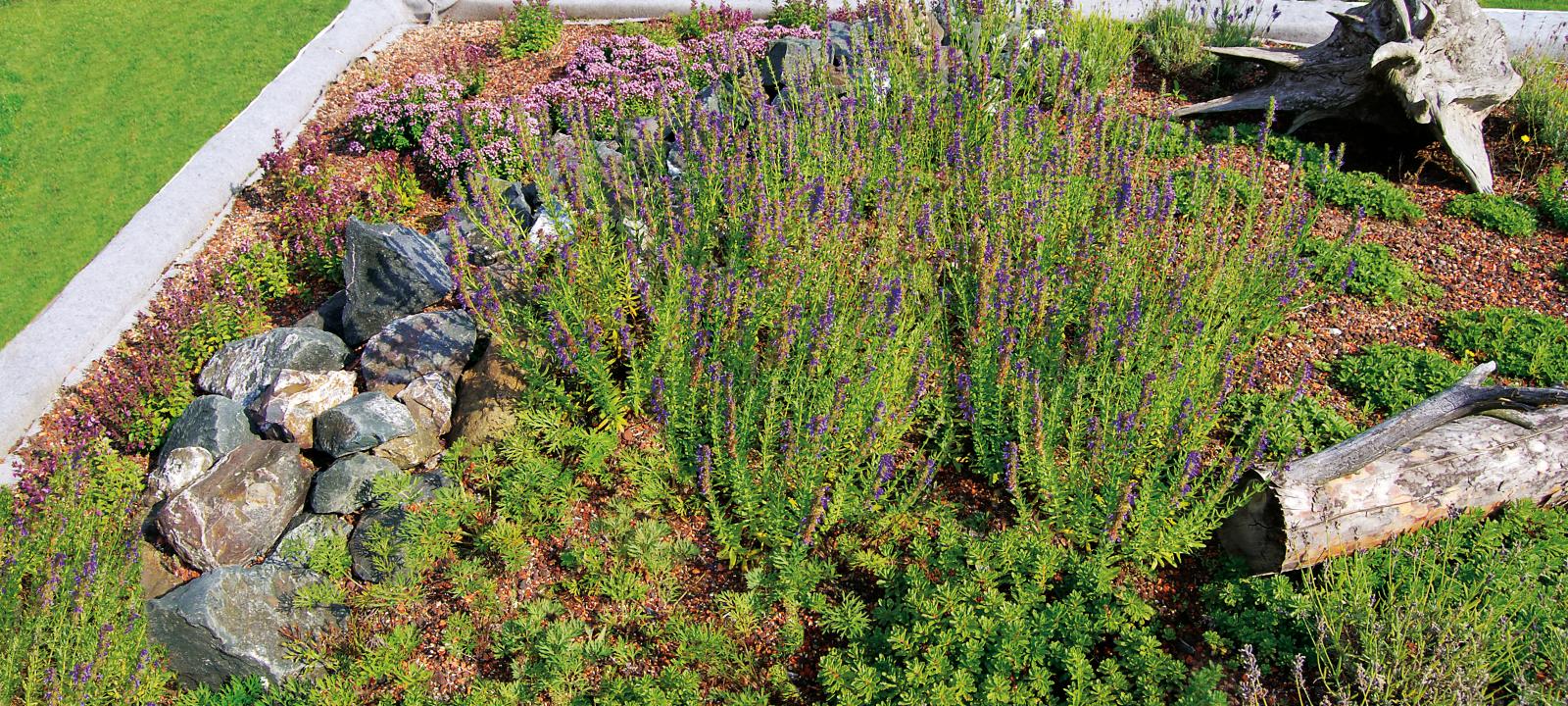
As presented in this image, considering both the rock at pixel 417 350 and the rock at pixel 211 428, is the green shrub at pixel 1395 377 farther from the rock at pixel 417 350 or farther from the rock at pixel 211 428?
the rock at pixel 211 428

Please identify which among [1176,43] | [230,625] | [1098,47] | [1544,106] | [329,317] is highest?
[1098,47]

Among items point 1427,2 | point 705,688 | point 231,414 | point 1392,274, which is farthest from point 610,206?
point 1427,2

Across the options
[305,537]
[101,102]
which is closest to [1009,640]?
[305,537]

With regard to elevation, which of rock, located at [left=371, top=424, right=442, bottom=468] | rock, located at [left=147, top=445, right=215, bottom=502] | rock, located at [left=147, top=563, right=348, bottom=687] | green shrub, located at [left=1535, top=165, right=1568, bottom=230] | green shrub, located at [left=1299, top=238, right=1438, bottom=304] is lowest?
rock, located at [left=147, top=563, right=348, bottom=687]

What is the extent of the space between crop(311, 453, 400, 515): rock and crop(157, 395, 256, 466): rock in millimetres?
653

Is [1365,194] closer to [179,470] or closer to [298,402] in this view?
[298,402]

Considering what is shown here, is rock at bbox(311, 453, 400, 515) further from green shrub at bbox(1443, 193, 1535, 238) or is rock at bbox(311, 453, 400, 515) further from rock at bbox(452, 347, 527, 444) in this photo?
green shrub at bbox(1443, 193, 1535, 238)

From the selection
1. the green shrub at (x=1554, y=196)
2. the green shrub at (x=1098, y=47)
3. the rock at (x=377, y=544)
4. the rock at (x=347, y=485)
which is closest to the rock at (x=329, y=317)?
the rock at (x=347, y=485)

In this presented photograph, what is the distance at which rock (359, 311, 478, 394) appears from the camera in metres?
4.87

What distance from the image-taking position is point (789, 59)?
6.54 meters

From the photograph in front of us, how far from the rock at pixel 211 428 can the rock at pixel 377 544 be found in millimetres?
1020

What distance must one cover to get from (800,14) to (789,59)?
1.49m

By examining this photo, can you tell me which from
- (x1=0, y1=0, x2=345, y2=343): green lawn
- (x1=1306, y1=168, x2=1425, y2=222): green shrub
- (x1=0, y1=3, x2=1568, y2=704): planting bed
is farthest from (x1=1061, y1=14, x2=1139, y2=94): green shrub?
(x1=0, y1=0, x2=345, y2=343): green lawn

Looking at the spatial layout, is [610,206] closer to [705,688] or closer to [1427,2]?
[705,688]
